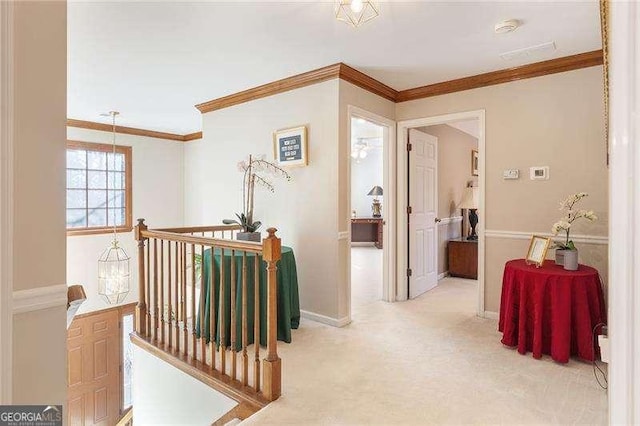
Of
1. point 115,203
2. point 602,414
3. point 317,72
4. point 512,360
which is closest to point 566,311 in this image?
point 512,360

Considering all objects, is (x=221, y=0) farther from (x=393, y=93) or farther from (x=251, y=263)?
(x=393, y=93)

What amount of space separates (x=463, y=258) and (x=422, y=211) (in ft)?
4.38

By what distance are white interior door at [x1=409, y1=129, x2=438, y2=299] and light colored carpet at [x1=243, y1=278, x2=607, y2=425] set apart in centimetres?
104

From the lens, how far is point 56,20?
3.90 ft

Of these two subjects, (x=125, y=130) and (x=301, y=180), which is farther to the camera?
(x=125, y=130)

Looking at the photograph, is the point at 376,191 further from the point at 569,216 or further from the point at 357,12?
the point at 357,12

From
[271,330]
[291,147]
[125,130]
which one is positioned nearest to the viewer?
[271,330]

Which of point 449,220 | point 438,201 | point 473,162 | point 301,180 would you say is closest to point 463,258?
point 449,220

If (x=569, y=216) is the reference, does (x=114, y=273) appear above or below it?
below

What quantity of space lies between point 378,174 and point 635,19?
8.19m

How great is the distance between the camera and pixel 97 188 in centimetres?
548

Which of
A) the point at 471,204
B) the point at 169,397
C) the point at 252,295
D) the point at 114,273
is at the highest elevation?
the point at 471,204
